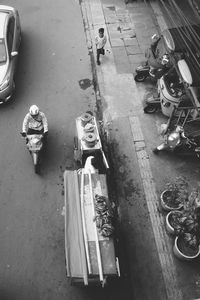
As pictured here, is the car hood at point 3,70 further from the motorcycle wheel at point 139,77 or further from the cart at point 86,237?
the cart at point 86,237

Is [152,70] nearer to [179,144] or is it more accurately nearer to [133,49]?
[133,49]

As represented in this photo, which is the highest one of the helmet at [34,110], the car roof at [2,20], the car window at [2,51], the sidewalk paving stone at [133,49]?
the car roof at [2,20]

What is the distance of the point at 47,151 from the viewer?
400 inches

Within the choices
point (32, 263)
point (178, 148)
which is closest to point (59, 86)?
point (178, 148)

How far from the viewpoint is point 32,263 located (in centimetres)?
802

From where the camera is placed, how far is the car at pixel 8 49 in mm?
10867

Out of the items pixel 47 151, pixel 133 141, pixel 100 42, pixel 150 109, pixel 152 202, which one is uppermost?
pixel 100 42

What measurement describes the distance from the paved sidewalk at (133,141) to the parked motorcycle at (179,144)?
798mm

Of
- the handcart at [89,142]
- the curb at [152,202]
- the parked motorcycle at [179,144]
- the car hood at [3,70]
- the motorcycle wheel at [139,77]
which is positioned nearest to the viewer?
the curb at [152,202]

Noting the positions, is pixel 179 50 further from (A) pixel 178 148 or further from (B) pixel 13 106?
(B) pixel 13 106

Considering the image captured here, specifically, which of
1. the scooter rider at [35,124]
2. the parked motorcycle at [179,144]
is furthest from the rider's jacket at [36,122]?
the parked motorcycle at [179,144]

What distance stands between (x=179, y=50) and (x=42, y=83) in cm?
505

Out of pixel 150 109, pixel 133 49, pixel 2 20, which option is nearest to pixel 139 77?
pixel 150 109

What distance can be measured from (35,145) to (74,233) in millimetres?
3384
